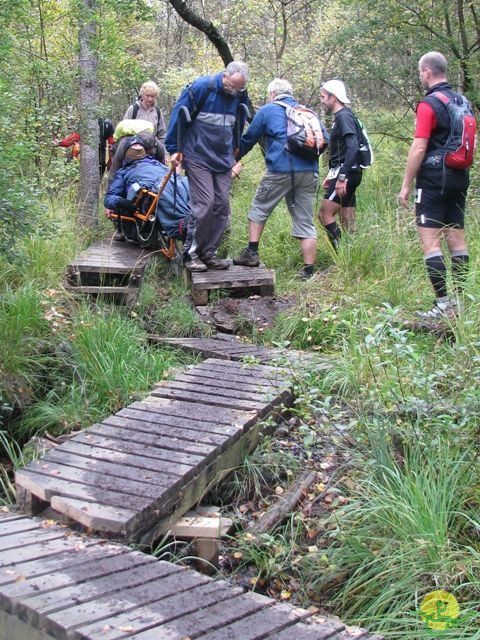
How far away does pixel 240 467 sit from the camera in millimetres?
4043

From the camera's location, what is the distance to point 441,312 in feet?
16.5

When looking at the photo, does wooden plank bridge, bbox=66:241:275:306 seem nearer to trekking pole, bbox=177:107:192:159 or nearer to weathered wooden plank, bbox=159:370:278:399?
trekking pole, bbox=177:107:192:159

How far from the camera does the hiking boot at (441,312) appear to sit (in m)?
5.01

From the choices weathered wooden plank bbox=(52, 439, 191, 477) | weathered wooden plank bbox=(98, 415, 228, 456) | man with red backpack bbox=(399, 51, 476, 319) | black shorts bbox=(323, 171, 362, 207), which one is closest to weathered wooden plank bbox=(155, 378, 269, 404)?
weathered wooden plank bbox=(98, 415, 228, 456)

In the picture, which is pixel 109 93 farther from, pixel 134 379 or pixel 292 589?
Result: pixel 292 589

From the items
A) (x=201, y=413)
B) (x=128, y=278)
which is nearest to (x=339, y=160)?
(x=128, y=278)

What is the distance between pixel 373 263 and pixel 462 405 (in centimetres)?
334

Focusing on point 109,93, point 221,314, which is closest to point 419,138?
point 221,314

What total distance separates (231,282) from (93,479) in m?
3.55

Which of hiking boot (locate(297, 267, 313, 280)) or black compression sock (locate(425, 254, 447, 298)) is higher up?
black compression sock (locate(425, 254, 447, 298))

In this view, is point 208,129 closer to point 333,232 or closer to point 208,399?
point 333,232

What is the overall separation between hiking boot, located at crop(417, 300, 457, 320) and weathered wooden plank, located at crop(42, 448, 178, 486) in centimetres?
238

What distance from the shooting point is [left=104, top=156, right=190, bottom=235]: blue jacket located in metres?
Answer: 7.21

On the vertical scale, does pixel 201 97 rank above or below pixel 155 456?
above
